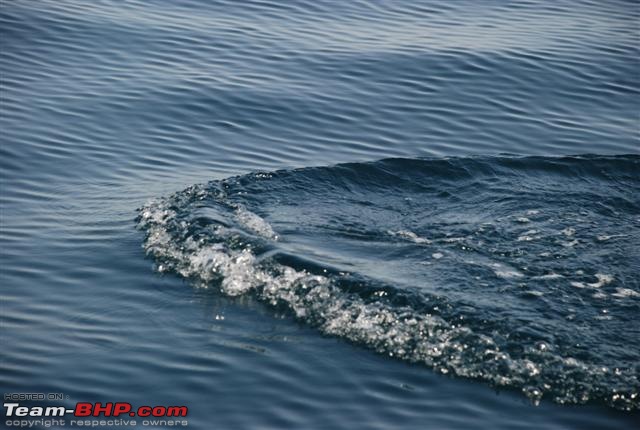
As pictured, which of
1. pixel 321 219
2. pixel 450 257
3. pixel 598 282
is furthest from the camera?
pixel 321 219

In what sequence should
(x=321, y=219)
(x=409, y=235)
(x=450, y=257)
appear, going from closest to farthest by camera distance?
1. (x=450, y=257)
2. (x=409, y=235)
3. (x=321, y=219)

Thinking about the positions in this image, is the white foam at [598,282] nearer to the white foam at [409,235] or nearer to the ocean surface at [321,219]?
the ocean surface at [321,219]

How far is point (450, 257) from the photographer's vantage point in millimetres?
10805

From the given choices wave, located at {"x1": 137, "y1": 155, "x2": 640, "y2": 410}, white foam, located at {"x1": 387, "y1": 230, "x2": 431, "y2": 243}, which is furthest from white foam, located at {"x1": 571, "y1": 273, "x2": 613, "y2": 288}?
white foam, located at {"x1": 387, "y1": 230, "x2": 431, "y2": 243}

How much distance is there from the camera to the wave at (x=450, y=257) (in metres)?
8.91

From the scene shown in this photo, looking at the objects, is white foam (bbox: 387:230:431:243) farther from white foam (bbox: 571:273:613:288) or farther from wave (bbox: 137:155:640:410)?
white foam (bbox: 571:273:613:288)

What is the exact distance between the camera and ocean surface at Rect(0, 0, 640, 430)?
8.40 metres

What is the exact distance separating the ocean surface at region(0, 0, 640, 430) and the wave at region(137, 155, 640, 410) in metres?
0.03

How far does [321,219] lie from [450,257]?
1883 millimetres

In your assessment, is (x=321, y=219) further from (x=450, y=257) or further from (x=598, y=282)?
(x=598, y=282)

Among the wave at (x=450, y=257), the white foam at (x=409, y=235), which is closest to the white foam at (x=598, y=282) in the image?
the wave at (x=450, y=257)

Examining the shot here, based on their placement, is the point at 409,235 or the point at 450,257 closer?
the point at 450,257

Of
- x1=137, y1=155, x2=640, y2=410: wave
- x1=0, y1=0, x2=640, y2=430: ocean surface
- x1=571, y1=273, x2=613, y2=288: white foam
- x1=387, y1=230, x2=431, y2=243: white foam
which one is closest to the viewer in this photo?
x1=0, y1=0, x2=640, y2=430: ocean surface

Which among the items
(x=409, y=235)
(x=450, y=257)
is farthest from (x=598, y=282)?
(x=409, y=235)
